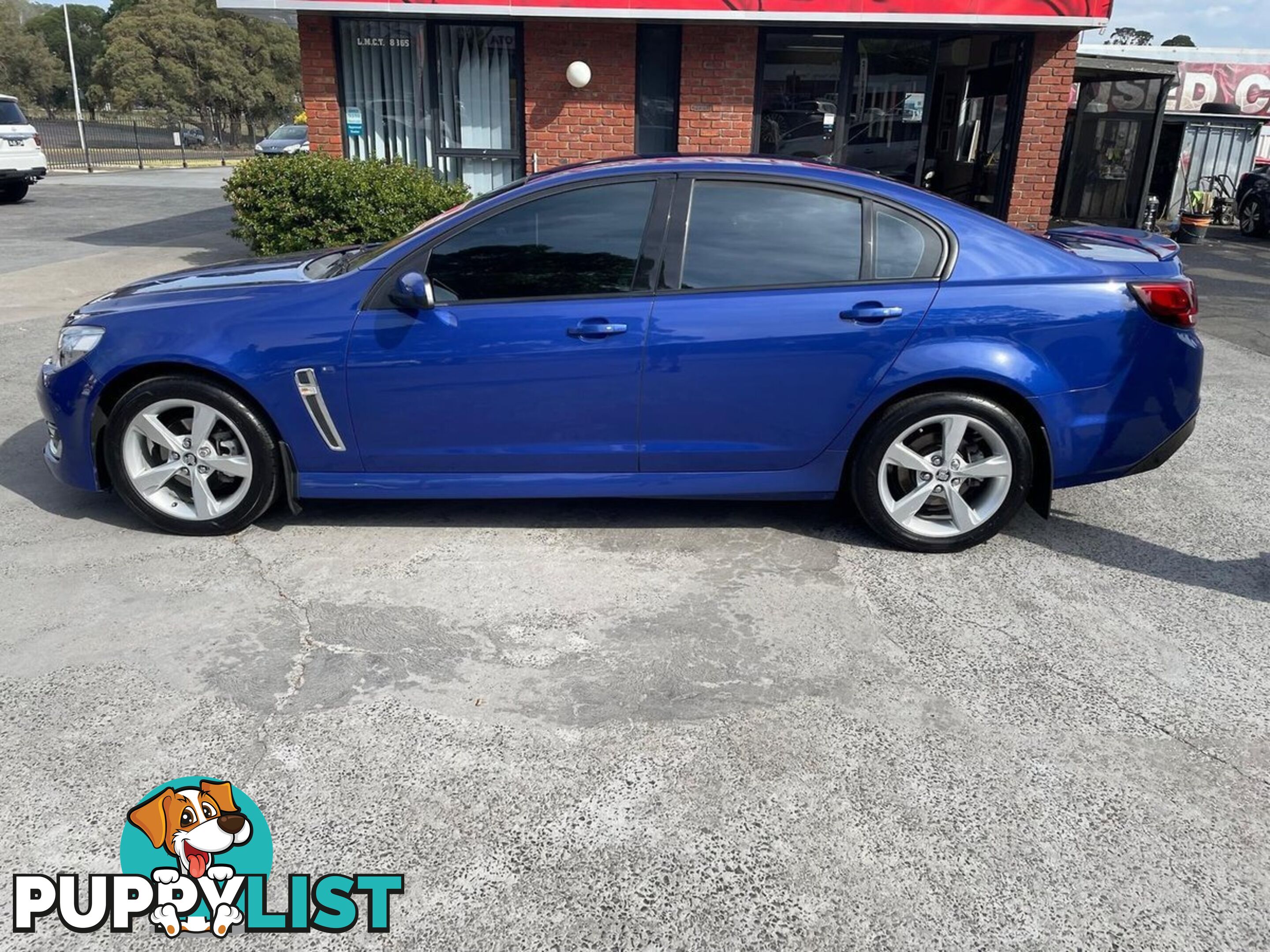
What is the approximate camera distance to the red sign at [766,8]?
9812 millimetres

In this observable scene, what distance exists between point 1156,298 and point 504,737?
3193 mm

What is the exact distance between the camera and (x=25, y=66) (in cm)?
6469

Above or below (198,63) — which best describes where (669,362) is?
below

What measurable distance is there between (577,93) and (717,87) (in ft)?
4.84

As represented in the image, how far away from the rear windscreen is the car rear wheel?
74.8 ft

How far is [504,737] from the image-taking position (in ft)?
10.1

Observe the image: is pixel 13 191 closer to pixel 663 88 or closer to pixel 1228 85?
pixel 663 88

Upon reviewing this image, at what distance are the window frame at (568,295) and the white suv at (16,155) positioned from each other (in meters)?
18.6

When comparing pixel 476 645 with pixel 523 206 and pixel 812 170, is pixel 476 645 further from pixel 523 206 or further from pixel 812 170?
pixel 812 170

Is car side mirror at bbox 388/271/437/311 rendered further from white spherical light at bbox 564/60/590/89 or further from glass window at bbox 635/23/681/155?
white spherical light at bbox 564/60/590/89

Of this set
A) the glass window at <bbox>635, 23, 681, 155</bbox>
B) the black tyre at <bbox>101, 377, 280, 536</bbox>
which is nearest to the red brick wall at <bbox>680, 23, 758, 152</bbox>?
the glass window at <bbox>635, 23, 681, 155</bbox>

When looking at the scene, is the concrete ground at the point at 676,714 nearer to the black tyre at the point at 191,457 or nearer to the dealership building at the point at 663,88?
the black tyre at the point at 191,457

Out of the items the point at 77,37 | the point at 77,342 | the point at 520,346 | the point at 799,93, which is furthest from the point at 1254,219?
the point at 77,37

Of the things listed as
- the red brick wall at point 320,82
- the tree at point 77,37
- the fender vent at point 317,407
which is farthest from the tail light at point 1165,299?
the tree at point 77,37
